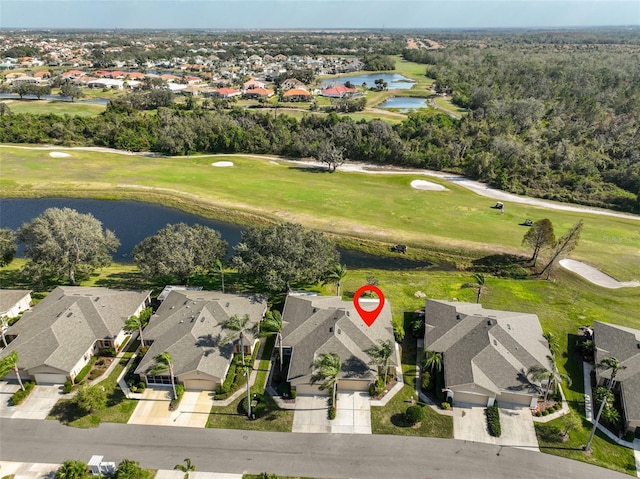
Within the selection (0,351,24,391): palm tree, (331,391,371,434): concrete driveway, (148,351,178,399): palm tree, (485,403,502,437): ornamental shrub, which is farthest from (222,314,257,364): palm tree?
(485,403,502,437): ornamental shrub

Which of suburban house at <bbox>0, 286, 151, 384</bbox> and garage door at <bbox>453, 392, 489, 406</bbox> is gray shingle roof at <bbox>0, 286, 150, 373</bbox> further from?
garage door at <bbox>453, 392, 489, 406</bbox>

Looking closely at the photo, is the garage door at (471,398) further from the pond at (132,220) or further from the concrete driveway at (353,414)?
the pond at (132,220)

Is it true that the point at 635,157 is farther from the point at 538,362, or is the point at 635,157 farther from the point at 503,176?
the point at 538,362

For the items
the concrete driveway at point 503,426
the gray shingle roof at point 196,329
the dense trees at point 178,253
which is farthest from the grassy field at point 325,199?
the concrete driveway at point 503,426

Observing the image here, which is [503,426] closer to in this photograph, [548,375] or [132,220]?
[548,375]

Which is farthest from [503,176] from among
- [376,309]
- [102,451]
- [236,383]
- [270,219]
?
[102,451]

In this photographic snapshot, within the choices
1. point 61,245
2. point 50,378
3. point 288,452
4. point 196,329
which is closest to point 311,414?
point 288,452
